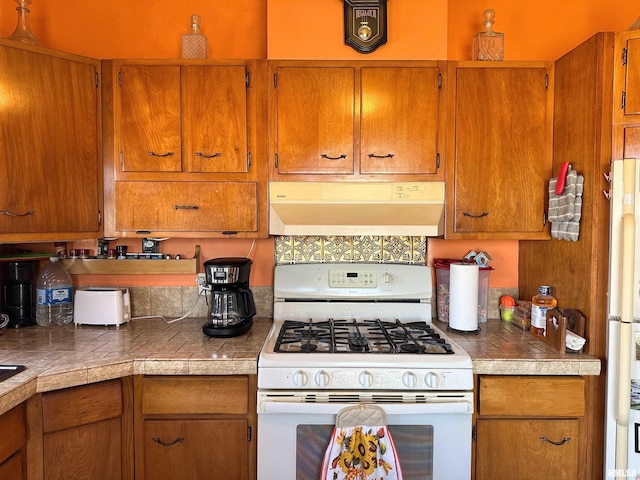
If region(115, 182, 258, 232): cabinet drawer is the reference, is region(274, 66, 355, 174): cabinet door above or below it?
above

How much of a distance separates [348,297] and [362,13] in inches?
53.8

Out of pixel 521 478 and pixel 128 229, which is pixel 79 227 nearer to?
pixel 128 229

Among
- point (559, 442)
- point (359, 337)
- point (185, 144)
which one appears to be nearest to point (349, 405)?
point (359, 337)

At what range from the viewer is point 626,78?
1.54m

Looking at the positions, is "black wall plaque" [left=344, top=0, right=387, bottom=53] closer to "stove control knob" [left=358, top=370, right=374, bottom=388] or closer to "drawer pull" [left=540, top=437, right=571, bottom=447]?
"stove control knob" [left=358, top=370, right=374, bottom=388]

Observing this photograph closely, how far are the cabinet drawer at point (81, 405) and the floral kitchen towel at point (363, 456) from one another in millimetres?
833

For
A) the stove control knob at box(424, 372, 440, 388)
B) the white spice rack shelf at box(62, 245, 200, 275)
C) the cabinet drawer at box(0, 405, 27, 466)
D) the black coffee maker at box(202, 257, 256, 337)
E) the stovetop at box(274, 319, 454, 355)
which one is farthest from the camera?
the white spice rack shelf at box(62, 245, 200, 275)

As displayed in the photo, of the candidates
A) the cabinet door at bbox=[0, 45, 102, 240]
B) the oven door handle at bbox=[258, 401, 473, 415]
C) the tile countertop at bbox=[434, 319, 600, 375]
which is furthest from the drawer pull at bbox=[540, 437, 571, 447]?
the cabinet door at bbox=[0, 45, 102, 240]

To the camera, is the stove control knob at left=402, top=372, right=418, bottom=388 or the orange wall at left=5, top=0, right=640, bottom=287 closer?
the stove control knob at left=402, top=372, right=418, bottom=388

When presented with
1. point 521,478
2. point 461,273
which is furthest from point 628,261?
point 521,478

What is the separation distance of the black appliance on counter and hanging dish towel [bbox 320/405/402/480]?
1.64 meters

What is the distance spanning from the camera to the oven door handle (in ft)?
4.79

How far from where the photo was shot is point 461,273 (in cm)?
185

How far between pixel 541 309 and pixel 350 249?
0.95 metres
